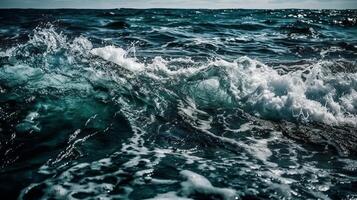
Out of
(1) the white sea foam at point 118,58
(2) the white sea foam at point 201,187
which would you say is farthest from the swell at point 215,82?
(2) the white sea foam at point 201,187

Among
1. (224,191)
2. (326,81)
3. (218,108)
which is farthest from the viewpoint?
(326,81)

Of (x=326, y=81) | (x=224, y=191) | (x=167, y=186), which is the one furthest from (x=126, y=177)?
(x=326, y=81)

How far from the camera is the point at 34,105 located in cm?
434

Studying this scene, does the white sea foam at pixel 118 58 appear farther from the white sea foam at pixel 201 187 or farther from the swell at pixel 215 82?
the white sea foam at pixel 201 187

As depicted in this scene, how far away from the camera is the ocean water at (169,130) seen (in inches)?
107

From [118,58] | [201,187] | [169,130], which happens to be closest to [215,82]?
[169,130]

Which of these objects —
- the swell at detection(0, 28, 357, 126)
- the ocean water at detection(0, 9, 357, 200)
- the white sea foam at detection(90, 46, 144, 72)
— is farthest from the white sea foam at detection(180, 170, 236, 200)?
the white sea foam at detection(90, 46, 144, 72)

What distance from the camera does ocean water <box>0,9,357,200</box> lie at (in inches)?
107

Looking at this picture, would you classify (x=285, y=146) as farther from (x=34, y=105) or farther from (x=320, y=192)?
(x=34, y=105)

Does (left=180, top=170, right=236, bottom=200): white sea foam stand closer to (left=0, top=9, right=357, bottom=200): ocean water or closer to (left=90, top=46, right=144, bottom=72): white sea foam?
(left=0, top=9, right=357, bottom=200): ocean water

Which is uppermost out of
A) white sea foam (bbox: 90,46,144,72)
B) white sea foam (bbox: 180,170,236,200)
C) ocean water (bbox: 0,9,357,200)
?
white sea foam (bbox: 90,46,144,72)

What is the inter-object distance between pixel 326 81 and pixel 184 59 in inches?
150

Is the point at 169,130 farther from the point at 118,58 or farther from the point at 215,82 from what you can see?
the point at 118,58

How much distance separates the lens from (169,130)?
12.7 feet
